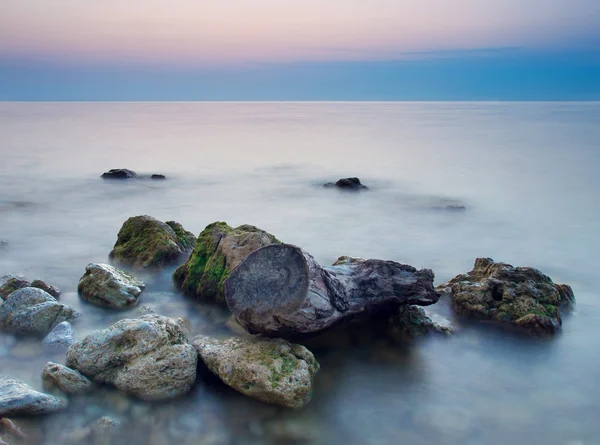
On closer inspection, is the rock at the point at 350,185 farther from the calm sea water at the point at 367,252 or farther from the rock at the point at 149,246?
the rock at the point at 149,246

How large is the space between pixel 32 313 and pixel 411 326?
3881 millimetres

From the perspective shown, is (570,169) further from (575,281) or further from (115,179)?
(115,179)

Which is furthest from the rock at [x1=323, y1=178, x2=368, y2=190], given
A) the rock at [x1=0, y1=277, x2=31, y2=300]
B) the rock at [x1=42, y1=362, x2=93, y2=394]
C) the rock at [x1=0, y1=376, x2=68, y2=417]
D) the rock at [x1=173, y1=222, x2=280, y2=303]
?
the rock at [x1=0, y1=376, x2=68, y2=417]

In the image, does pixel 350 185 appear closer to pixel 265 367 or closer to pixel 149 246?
pixel 149 246

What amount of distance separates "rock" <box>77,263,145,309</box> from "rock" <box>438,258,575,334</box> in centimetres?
379

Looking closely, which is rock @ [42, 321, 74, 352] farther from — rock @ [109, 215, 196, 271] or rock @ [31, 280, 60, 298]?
rock @ [109, 215, 196, 271]

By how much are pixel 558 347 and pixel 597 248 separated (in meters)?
4.92

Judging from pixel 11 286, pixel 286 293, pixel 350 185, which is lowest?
pixel 350 185

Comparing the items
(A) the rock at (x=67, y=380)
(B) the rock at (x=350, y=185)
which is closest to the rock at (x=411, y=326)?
(A) the rock at (x=67, y=380)

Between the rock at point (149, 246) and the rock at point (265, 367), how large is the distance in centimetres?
289

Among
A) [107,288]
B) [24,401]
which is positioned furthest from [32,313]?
[24,401]

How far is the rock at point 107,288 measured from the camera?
6.23 m

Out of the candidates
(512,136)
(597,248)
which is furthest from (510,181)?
(512,136)

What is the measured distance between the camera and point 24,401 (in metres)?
4.03
